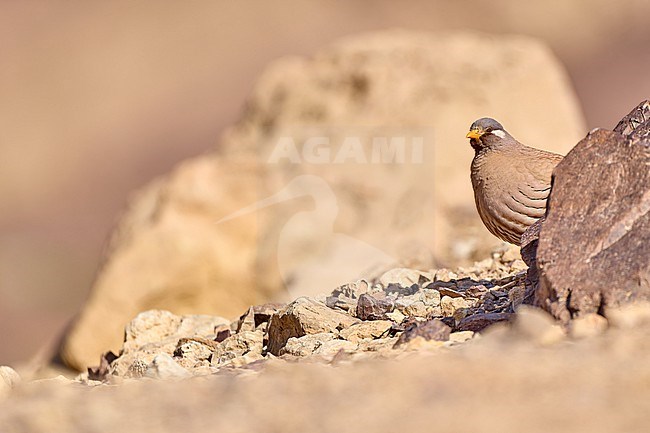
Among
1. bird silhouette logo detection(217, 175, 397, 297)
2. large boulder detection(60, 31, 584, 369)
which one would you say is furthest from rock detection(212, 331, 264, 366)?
large boulder detection(60, 31, 584, 369)

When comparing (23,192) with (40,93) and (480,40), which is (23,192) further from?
(480,40)

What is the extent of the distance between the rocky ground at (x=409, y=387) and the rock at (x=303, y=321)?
9.6 inches

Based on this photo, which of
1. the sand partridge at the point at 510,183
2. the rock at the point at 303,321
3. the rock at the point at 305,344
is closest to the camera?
the rock at the point at 305,344

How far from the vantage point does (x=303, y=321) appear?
5516mm

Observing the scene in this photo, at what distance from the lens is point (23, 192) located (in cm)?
2819

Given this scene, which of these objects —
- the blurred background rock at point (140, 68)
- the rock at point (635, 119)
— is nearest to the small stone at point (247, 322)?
the rock at point (635, 119)

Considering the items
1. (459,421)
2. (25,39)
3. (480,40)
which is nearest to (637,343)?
(459,421)

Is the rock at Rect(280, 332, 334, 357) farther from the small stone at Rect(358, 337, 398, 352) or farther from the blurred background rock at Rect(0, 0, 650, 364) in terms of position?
the blurred background rock at Rect(0, 0, 650, 364)

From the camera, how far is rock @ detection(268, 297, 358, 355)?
5.49 m

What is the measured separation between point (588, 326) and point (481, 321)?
0.72 m

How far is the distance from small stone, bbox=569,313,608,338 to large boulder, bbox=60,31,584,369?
248 inches

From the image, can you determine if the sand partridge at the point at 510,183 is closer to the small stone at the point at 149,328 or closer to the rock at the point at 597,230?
the rock at the point at 597,230

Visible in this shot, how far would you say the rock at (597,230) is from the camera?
4203 mm

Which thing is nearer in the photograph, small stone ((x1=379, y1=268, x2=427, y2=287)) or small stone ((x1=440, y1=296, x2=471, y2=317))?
small stone ((x1=440, y1=296, x2=471, y2=317))
